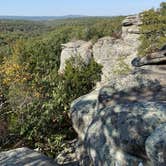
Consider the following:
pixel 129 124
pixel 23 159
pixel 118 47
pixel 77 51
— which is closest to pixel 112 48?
pixel 118 47

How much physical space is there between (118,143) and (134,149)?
1.52ft

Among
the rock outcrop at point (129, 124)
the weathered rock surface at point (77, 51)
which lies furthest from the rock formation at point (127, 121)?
the weathered rock surface at point (77, 51)

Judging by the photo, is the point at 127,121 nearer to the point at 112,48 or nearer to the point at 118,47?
the point at 118,47

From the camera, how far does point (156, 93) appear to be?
9234 mm

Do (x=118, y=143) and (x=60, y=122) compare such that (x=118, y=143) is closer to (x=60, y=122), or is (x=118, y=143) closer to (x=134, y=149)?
(x=134, y=149)

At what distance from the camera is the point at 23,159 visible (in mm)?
9648

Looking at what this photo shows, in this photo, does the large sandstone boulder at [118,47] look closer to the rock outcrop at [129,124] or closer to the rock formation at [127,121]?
the rock formation at [127,121]

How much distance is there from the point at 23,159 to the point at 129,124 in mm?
3710

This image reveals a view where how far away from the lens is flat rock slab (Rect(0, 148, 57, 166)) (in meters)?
9.43

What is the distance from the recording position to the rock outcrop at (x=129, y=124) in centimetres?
657

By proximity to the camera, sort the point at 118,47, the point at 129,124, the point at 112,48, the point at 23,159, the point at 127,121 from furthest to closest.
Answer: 1. the point at 112,48
2. the point at 118,47
3. the point at 23,159
4. the point at 127,121
5. the point at 129,124

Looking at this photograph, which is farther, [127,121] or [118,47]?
[118,47]

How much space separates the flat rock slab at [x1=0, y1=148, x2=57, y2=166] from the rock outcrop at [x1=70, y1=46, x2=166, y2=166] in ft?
4.04

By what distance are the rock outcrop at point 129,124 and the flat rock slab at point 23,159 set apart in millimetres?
1233
